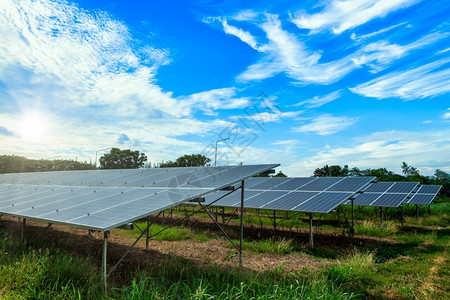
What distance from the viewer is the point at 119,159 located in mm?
53312

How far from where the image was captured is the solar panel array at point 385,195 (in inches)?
714

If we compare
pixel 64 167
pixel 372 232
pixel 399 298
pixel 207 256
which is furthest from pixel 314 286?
pixel 64 167

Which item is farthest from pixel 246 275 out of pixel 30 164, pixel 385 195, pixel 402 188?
pixel 30 164

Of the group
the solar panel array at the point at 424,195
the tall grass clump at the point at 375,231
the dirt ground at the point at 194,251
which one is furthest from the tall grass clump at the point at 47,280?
the solar panel array at the point at 424,195

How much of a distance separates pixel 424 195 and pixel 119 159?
44560 mm

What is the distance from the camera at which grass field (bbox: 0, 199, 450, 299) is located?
5578 mm

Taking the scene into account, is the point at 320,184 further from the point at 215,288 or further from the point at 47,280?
the point at 47,280

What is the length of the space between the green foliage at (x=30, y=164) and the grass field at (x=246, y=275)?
124 ft

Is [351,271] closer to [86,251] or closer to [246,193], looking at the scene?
[86,251]

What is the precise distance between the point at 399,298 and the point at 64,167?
48.0m

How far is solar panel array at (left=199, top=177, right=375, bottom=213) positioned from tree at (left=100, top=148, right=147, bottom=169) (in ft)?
122

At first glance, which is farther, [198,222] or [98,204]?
[198,222]

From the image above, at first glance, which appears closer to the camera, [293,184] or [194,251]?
→ [194,251]

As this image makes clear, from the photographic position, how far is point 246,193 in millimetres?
17766
